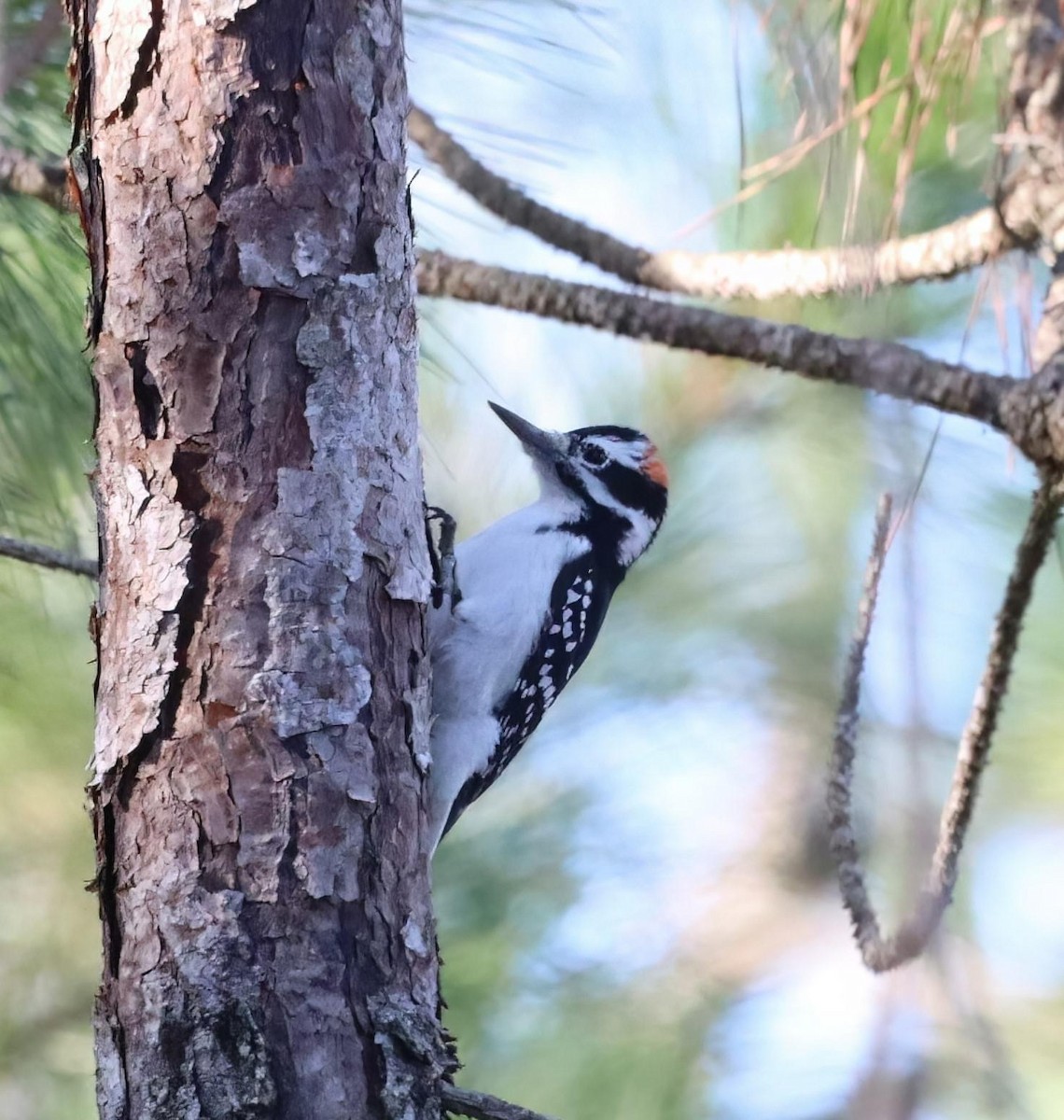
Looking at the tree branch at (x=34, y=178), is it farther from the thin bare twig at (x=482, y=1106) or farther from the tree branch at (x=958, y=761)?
the thin bare twig at (x=482, y=1106)

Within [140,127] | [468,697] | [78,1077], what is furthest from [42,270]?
[78,1077]

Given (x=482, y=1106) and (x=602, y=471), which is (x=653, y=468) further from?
(x=482, y=1106)

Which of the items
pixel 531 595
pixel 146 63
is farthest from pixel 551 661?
pixel 146 63

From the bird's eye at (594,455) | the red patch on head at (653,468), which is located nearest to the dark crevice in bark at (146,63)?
the bird's eye at (594,455)

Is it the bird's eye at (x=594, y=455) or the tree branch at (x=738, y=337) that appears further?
the bird's eye at (x=594, y=455)

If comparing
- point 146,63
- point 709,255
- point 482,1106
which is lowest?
point 482,1106

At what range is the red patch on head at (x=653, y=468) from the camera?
3328 mm

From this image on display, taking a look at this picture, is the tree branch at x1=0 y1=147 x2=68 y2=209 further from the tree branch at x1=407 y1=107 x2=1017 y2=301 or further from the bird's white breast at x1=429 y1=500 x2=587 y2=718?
the bird's white breast at x1=429 y1=500 x2=587 y2=718

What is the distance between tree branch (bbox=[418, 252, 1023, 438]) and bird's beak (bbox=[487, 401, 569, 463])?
53 cm

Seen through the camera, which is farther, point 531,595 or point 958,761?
point 531,595

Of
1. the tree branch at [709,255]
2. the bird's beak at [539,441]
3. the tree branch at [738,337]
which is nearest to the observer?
the tree branch at [738,337]

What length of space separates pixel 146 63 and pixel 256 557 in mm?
661

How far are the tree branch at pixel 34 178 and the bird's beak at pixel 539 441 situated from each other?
1.10 m

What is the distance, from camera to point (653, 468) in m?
3.36
